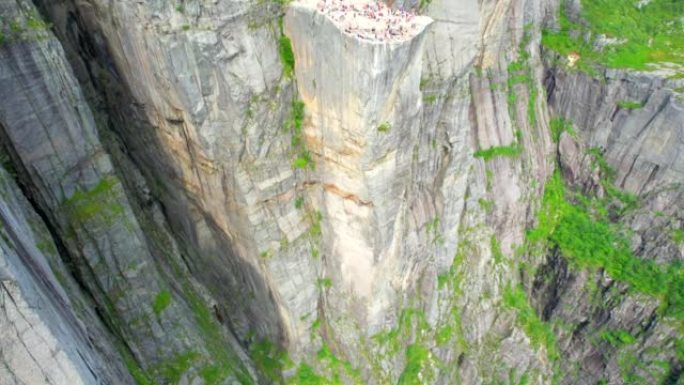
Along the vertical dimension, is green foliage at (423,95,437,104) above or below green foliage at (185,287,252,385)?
above

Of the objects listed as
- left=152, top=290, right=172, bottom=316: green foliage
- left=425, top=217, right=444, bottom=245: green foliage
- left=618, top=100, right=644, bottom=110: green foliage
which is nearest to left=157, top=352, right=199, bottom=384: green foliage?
left=152, top=290, right=172, bottom=316: green foliage

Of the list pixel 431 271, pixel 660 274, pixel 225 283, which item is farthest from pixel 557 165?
pixel 225 283

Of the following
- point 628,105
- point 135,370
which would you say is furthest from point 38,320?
point 628,105

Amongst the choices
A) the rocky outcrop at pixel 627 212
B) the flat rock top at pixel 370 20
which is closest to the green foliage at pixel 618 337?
the rocky outcrop at pixel 627 212

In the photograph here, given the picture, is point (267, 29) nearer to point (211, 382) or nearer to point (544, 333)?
point (211, 382)

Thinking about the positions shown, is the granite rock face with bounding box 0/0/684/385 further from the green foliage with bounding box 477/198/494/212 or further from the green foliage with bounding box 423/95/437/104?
the green foliage with bounding box 477/198/494/212

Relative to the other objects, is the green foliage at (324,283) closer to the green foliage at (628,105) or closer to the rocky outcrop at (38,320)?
the rocky outcrop at (38,320)
